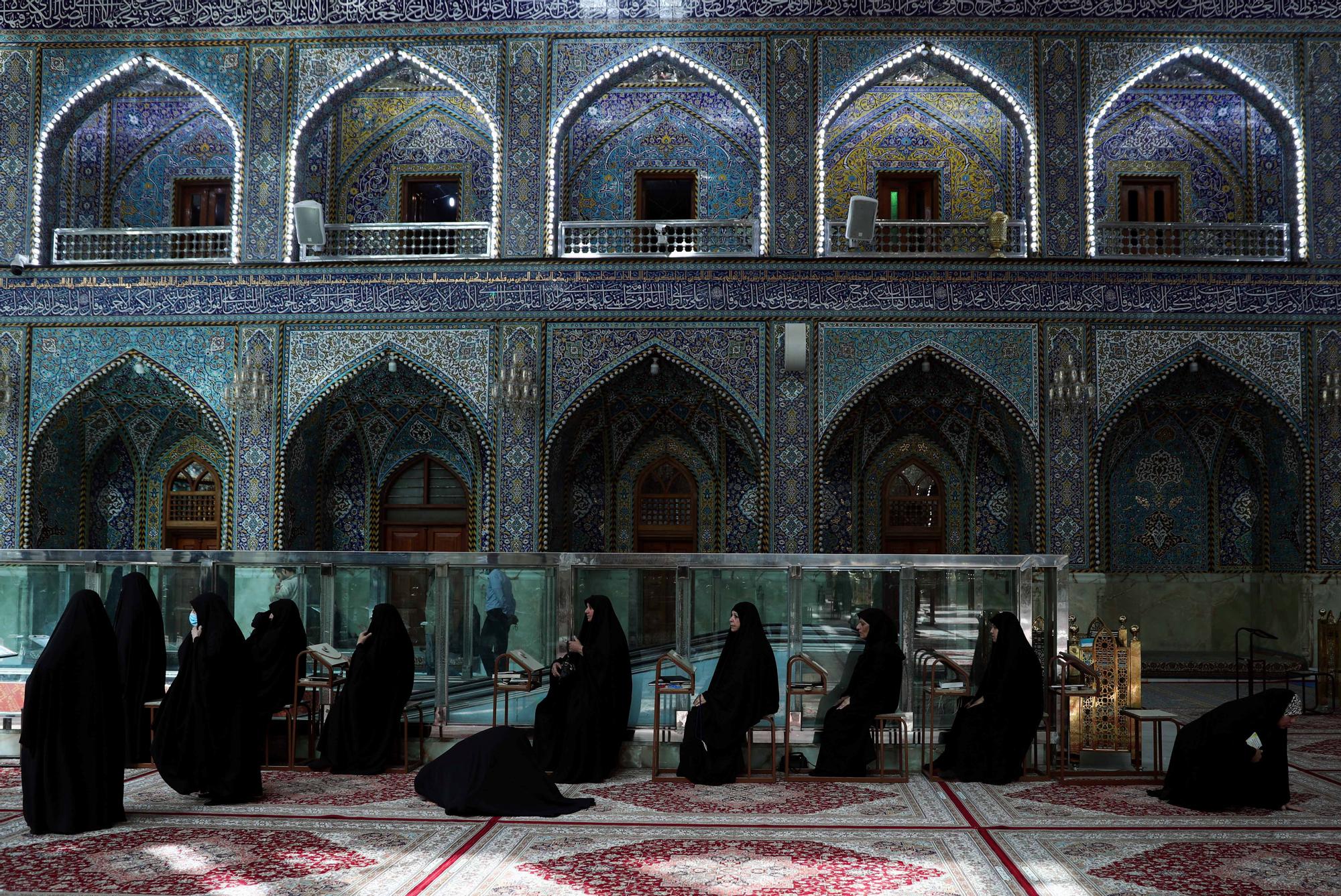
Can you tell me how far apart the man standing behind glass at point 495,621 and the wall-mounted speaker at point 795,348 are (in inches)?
172

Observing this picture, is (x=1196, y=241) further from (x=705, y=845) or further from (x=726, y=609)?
(x=705, y=845)

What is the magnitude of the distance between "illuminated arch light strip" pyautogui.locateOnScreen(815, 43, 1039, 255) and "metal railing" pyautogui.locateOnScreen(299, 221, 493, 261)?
10.0 feet

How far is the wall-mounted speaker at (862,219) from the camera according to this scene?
10625 millimetres

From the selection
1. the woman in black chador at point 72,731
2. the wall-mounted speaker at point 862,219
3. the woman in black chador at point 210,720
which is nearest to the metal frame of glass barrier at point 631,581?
the woman in black chador at point 210,720

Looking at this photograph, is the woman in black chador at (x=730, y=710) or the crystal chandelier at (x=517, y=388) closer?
the woman in black chador at (x=730, y=710)

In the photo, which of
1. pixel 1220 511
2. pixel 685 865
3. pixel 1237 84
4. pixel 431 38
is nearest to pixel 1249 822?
pixel 685 865

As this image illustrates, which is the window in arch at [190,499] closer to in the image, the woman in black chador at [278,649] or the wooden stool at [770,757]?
the woman in black chador at [278,649]

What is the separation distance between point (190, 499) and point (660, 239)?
575 cm

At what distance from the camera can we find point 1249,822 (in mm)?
5000

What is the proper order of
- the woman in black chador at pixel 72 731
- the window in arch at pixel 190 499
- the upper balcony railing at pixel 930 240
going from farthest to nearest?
1. the window in arch at pixel 190 499
2. the upper balcony railing at pixel 930 240
3. the woman in black chador at pixel 72 731

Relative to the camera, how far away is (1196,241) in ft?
38.7

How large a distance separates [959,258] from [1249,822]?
638cm

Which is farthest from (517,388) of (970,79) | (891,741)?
(891,741)

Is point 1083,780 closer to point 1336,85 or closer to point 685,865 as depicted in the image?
point 685,865
